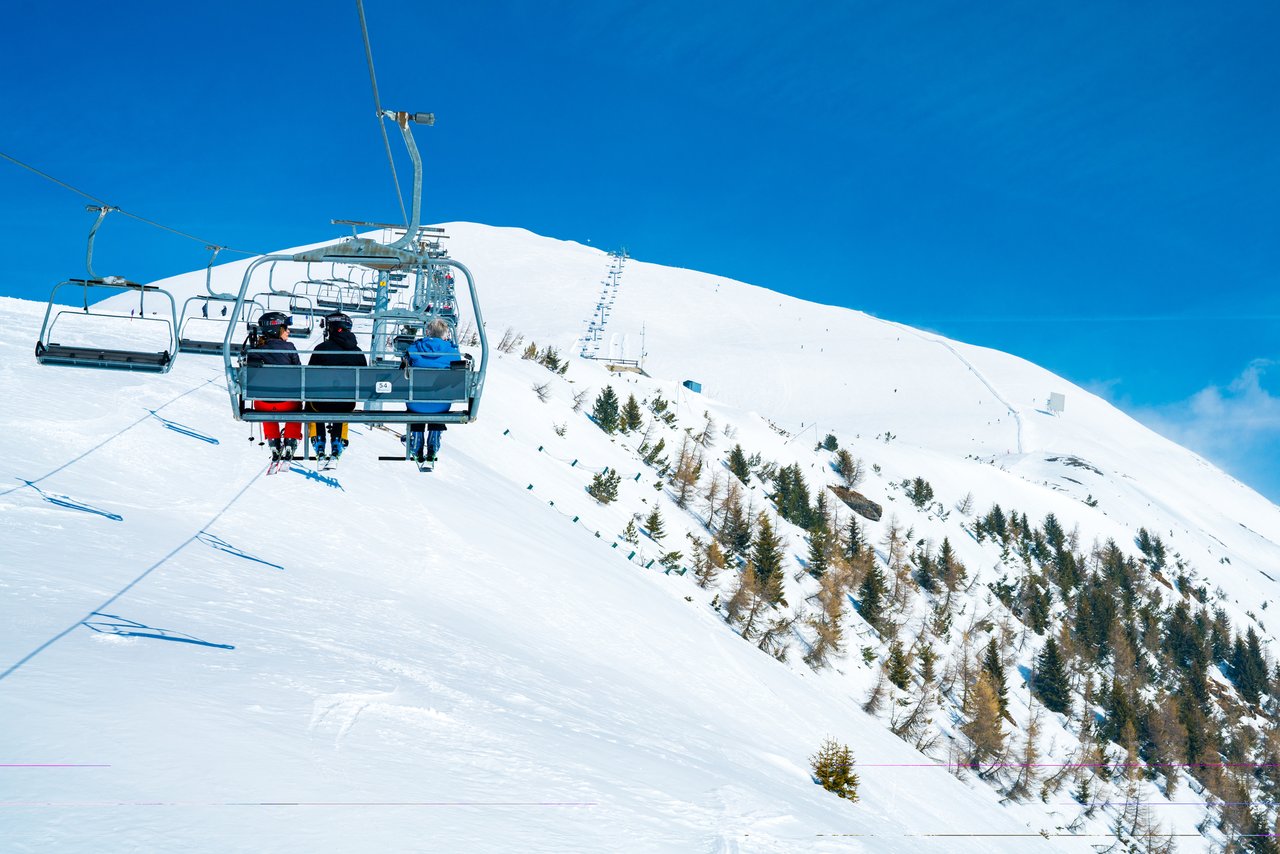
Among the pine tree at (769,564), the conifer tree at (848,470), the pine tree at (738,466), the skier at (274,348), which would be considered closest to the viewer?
the skier at (274,348)

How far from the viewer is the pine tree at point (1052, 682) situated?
43.6 meters

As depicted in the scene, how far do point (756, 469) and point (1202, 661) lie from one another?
40318 mm

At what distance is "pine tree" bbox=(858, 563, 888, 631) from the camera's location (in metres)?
39.6

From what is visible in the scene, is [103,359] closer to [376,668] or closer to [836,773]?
[376,668]

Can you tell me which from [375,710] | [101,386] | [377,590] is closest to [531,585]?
[377,590]

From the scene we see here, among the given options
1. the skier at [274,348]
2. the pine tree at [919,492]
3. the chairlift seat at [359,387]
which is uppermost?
the skier at [274,348]

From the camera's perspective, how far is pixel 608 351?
90500 millimetres

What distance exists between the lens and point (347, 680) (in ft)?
23.1

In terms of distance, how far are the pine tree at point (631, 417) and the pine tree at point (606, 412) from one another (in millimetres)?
1171

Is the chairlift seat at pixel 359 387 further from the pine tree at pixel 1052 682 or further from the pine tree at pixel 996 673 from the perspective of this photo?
the pine tree at pixel 1052 682

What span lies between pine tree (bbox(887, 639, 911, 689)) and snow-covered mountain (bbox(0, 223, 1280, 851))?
47.6 inches

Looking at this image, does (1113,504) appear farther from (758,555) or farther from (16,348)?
(16,348)

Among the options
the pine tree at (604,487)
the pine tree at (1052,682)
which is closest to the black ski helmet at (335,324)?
the pine tree at (604,487)

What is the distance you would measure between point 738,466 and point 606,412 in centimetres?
1073
